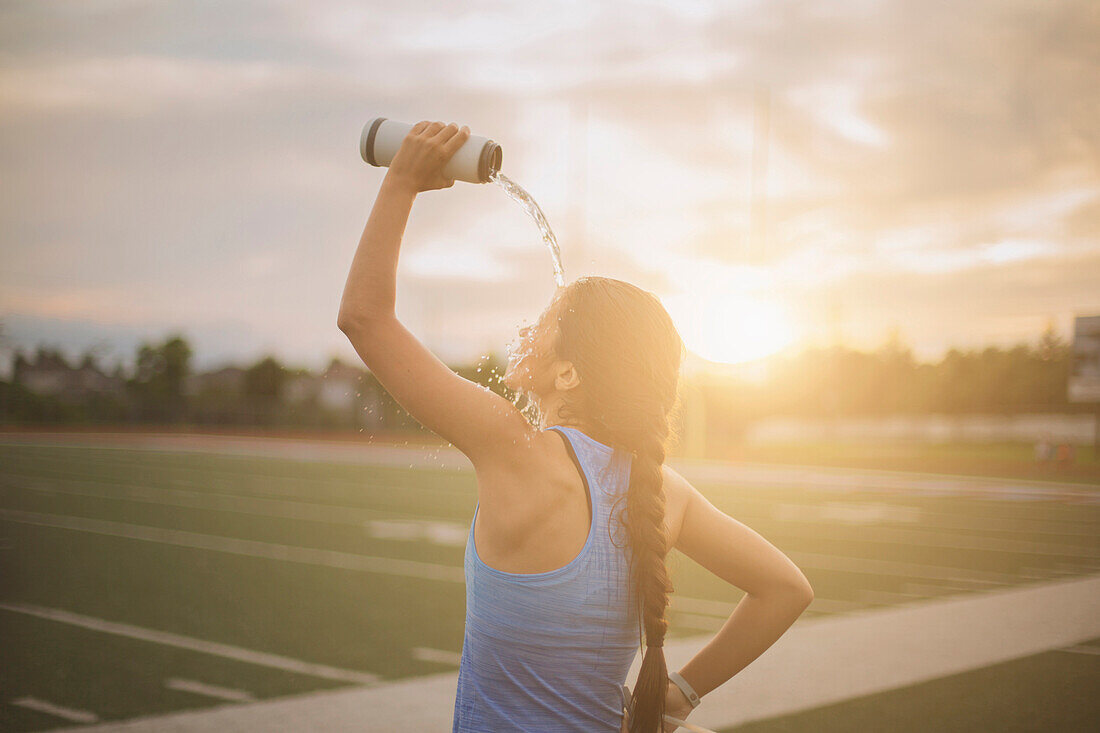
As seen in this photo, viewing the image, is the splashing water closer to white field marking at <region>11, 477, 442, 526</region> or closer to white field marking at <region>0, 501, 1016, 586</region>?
white field marking at <region>0, 501, 1016, 586</region>

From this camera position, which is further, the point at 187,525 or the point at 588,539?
the point at 187,525

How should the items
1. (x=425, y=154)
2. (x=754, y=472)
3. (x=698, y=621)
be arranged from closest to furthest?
1. (x=425, y=154)
2. (x=698, y=621)
3. (x=754, y=472)

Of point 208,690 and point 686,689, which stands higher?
point 686,689

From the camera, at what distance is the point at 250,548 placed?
13.7m

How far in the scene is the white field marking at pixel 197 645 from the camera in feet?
22.5

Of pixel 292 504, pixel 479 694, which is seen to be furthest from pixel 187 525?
pixel 479 694

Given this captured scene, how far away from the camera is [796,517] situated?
57.5 ft

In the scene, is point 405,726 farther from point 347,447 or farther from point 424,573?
point 347,447

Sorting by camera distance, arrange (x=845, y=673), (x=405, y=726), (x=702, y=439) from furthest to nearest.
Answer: (x=702, y=439), (x=845, y=673), (x=405, y=726)

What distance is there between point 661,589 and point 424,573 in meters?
10.1

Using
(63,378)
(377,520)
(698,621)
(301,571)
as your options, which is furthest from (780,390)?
(698,621)

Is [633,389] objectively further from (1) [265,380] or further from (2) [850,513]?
(1) [265,380]

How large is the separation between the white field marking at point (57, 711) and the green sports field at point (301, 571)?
0.02 metres

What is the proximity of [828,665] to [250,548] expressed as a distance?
904 cm
